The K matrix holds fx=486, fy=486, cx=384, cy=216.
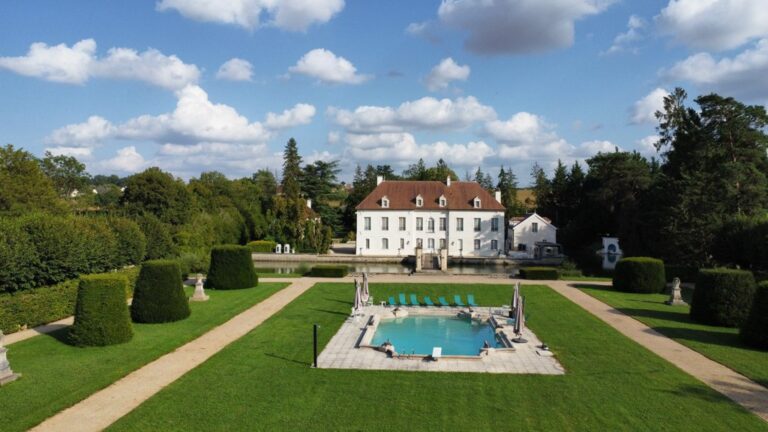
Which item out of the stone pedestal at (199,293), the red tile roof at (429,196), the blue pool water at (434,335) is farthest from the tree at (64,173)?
the blue pool water at (434,335)

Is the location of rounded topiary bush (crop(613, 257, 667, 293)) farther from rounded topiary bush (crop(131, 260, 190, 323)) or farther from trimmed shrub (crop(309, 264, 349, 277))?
rounded topiary bush (crop(131, 260, 190, 323))

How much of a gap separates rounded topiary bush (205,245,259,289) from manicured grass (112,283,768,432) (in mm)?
10238

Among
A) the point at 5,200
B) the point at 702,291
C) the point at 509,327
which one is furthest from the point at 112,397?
the point at 5,200

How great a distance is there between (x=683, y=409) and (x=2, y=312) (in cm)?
1724

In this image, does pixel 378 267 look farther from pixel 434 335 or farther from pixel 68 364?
pixel 68 364

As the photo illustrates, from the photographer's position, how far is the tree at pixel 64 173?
45.4 metres

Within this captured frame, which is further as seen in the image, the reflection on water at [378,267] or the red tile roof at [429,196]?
the red tile roof at [429,196]

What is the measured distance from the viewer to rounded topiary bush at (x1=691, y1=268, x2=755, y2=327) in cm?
1543

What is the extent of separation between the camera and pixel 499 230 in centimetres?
4619

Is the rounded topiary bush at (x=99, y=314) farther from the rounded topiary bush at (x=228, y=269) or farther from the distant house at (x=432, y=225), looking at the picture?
the distant house at (x=432, y=225)

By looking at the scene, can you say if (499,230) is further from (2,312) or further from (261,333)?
(2,312)

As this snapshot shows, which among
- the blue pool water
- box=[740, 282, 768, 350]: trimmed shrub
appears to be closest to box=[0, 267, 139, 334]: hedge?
the blue pool water

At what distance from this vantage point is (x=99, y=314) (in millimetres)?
12664

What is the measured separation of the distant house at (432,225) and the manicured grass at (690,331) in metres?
23.3
